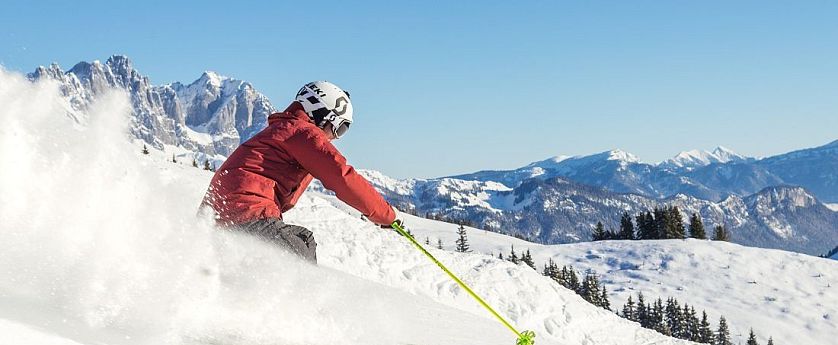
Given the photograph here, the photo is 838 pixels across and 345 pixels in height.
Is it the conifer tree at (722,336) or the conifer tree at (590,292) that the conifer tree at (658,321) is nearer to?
the conifer tree at (722,336)

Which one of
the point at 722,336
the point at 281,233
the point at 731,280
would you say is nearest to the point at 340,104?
the point at 281,233

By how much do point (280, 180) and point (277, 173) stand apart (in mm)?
83

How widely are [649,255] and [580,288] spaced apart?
46.8m

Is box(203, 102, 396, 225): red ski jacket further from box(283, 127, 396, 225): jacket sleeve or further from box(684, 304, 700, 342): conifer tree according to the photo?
box(684, 304, 700, 342): conifer tree

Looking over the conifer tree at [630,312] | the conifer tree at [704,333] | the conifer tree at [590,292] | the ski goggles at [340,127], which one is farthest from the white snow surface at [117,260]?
the conifer tree at [704,333]

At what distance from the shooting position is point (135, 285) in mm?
5184

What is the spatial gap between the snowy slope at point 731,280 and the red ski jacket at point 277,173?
107 meters

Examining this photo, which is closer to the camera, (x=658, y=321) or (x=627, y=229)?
(x=658, y=321)

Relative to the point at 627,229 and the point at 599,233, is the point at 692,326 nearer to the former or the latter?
the point at 627,229

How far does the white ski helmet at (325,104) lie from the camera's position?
6.34 m

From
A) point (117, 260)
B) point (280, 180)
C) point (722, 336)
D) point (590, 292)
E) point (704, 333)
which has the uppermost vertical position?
point (280, 180)

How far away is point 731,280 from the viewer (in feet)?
391

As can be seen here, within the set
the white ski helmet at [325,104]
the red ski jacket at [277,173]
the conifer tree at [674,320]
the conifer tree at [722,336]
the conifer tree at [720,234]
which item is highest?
the conifer tree at [720,234]

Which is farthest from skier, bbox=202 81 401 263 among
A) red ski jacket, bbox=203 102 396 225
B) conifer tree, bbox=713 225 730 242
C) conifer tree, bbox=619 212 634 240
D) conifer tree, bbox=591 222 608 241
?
conifer tree, bbox=713 225 730 242
